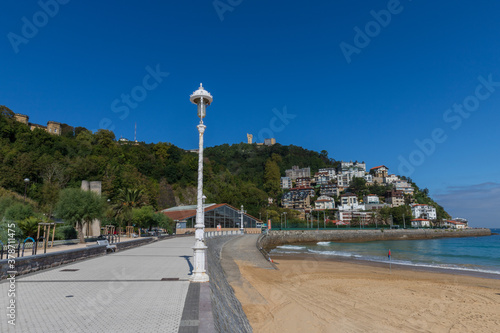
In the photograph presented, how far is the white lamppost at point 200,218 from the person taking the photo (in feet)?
27.8

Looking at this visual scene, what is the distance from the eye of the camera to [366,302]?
1274cm

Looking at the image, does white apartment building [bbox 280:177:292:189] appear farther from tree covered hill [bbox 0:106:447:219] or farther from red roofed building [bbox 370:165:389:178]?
red roofed building [bbox 370:165:389:178]

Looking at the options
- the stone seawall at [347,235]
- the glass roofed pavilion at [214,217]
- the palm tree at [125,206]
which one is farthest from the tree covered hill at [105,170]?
the stone seawall at [347,235]

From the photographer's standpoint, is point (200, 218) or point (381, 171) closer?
point (200, 218)

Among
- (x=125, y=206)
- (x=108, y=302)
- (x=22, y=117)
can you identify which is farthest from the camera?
(x=22, y=117)

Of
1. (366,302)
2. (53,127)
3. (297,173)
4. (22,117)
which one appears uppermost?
(22,117)

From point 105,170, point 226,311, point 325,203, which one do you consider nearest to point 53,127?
point 105,170

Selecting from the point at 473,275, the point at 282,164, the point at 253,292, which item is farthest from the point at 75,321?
the point at 282,164

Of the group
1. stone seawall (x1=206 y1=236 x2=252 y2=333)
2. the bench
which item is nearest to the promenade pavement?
stone seawall (x1=206 y1=236 x2=252 y2=333)

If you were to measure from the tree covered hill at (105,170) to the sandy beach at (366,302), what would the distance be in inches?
973

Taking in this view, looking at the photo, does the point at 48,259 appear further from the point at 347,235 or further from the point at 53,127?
the point at 53,127

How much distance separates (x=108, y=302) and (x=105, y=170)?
66.7 m

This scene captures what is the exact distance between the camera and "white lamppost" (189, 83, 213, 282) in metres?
8.46

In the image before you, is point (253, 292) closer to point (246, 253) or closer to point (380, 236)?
point (246, 253)
